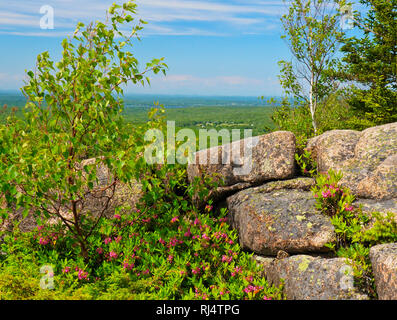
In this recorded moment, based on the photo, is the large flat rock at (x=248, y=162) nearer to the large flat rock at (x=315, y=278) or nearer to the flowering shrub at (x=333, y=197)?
the flowering shrub at (x=333, y=197)

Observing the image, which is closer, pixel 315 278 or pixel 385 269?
pixel 385 269

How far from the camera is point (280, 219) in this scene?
250 inches

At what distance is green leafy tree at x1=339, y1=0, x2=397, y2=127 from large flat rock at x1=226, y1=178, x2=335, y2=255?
15507 mm

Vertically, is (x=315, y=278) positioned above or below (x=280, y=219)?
below

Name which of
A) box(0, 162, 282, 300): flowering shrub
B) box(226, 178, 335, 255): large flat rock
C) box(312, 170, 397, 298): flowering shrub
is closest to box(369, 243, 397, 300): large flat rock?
box(312, 170, 397, 298): flowering shrub

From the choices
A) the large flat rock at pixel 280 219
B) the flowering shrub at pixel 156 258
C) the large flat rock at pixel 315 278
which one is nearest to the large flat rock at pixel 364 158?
the large flat rock at pixel 280 219

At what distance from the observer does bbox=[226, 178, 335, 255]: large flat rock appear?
599 centimetres

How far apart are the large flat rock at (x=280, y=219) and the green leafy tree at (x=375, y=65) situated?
15.5 m

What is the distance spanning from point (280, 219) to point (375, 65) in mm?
19951

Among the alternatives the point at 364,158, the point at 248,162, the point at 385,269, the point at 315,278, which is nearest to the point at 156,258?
the point at 315,278

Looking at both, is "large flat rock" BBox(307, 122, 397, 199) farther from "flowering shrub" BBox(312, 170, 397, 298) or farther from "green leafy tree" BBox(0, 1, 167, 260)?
"green leafy tree" BBox(0, 1, 167, 260)

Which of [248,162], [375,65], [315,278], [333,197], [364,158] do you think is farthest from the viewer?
[375,65]

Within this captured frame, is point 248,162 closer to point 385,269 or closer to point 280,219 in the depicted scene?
point 280,219
